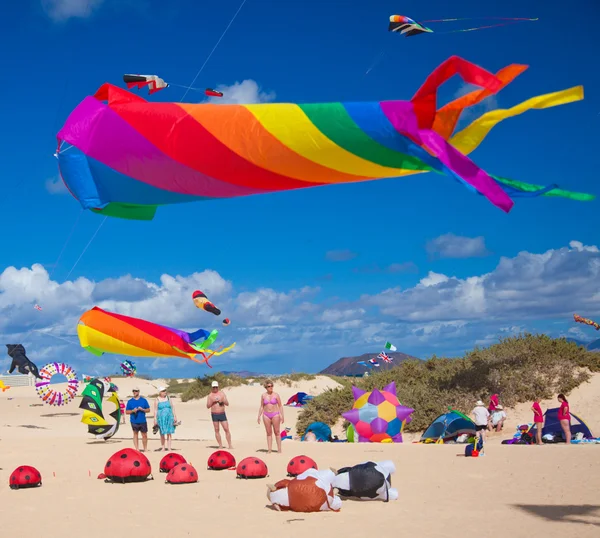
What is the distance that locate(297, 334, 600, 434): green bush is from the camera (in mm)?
17938

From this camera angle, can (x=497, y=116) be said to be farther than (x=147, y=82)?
No

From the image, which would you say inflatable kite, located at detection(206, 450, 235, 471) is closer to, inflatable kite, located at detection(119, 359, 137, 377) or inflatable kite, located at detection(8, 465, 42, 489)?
inflatable kite, located at detection(8, 465, 42, 489)

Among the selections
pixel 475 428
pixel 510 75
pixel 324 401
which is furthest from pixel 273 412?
pixel 510 75

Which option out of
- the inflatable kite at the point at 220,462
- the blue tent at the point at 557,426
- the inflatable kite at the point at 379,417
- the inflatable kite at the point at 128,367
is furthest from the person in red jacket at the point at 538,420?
the inflatable kite at the point at 128,367

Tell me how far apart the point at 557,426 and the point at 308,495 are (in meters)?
9.64

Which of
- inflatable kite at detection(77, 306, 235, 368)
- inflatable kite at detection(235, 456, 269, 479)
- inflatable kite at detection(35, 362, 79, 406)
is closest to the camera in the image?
inflatable kite at detection(235, 456, 269, 479)

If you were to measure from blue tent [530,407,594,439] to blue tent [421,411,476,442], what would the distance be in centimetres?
161

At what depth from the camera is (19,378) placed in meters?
39.1

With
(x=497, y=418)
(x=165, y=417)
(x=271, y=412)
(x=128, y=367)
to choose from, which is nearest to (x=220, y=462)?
(x=271, y=412)

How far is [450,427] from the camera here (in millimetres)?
15945

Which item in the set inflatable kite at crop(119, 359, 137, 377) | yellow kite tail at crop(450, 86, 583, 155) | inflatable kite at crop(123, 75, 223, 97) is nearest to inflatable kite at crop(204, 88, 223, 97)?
inflatable kite at crop(123, 75, 223, 97)

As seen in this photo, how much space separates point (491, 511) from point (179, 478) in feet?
14.4

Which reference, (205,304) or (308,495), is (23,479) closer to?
(308,495)

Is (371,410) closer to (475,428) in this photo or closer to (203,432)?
(475,428)
